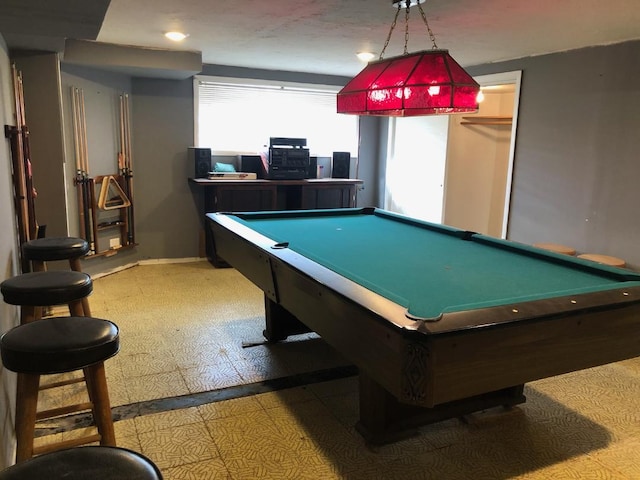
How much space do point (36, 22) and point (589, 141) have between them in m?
→ 4.00

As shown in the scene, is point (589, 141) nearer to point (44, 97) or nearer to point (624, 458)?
point (624, 458)

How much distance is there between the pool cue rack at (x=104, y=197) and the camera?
465 centimetres

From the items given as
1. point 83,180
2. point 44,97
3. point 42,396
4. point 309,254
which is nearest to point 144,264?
point 83,180

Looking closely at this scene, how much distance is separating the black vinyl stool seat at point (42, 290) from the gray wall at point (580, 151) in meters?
3.81

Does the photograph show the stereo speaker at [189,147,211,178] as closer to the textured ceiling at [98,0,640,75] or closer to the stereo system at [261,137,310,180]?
the stereo system at [261,137,310,180]

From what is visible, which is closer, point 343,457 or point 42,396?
point 343,457

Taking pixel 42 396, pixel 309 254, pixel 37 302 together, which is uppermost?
pixel 309 254

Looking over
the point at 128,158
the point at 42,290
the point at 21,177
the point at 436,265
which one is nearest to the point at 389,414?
the point at 436,265

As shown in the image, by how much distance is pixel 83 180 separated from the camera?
4.70 m

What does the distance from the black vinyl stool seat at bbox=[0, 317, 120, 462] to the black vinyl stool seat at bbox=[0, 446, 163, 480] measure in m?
0.54

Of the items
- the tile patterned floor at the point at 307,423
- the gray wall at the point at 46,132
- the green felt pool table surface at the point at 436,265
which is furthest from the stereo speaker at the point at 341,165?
the gray wall at the point at 46,132

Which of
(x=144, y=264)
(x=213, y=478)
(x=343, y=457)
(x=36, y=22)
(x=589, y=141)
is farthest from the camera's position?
(x=144, y=264)

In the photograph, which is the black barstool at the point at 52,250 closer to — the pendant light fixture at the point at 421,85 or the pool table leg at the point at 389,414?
the pool table leg at the point at 389,414

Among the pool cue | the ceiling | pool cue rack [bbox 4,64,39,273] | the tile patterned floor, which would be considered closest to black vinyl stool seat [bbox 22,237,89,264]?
pool cue rack [bbox 4,64,39,273]
